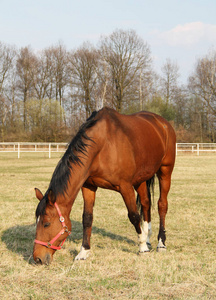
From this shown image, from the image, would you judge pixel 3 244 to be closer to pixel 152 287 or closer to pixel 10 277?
pixel 10 277

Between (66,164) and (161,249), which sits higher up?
(66,164)

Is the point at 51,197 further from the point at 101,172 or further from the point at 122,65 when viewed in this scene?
the point at 122,65

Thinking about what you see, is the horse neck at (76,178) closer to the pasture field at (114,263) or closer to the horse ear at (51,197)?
the horse ear at (51,197)

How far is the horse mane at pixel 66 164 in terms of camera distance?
11.8ft

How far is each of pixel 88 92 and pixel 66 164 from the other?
33.8 metres

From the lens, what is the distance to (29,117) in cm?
3728

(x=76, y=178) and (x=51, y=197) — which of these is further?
(x=76, y=178)

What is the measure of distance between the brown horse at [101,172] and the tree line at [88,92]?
30.5 m

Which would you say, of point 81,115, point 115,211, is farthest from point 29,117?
point 115,211

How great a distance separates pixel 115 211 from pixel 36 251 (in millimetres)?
3915

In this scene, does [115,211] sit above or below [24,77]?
below

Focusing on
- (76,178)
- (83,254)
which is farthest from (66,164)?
(83,254)

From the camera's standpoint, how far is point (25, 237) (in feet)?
17.2

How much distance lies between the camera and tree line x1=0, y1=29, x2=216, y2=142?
36.0 meters
